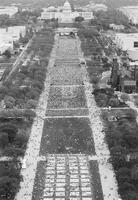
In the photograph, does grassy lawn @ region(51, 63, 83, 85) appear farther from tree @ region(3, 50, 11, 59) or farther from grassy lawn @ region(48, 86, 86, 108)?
tree @ region(3, 50, 11, 59)

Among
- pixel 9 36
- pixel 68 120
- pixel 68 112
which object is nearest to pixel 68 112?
pixel 68 112

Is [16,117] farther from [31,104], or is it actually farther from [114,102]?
[114,102]

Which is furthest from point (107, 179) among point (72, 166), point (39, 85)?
point (39, 85)

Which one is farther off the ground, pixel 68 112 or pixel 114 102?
pixel 114 102

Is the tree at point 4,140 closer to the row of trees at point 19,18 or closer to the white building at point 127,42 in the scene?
the white building at point 127,42

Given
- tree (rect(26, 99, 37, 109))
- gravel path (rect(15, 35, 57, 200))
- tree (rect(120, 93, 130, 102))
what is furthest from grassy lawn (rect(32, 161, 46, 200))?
tree (rect(120, 93, 130, 102))

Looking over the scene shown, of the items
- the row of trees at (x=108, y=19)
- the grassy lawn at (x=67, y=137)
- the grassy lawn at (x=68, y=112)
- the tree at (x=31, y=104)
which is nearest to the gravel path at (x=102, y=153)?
the grassy lawn at (x=67, y=137)
